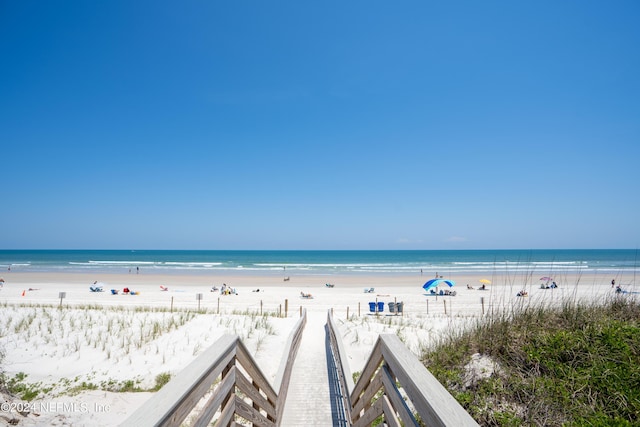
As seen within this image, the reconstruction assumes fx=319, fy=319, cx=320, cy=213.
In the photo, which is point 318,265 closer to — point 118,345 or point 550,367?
point 118,345

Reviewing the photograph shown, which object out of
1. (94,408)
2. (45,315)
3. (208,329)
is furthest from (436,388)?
(45,315)

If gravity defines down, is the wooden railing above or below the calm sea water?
above

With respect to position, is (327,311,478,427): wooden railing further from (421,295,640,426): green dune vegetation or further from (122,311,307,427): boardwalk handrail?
(421,295,640,426): green dune vegetation

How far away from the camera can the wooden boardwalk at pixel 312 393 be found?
494 cm

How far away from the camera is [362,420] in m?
3.26

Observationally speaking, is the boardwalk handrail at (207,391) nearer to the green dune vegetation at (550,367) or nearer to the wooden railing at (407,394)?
the wooden railing at (407,394)

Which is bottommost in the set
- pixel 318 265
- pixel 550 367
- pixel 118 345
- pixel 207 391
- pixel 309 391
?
pixel 318 265

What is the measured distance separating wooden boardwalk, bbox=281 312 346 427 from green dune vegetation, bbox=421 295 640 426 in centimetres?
182

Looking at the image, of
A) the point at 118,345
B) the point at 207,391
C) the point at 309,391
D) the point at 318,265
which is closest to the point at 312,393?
the point at 309,391

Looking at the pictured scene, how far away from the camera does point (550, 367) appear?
3.87 metres

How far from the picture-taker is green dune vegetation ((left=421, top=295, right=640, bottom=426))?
3.20 m

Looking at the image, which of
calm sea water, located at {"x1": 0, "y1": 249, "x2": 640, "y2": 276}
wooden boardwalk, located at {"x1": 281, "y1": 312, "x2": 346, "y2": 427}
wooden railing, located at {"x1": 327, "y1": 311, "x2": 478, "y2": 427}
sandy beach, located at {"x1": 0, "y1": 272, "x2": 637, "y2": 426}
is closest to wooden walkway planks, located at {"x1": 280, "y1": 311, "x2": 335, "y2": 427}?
wooden boardwalk, located at {"x1": 281, "y1": 312, "x2": 346, "y2": 427}

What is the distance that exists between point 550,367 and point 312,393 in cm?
387

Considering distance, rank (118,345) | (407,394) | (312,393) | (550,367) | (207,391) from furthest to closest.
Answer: (118,345) < (312,393) < (550,367) < (207,391) < (407,394)
